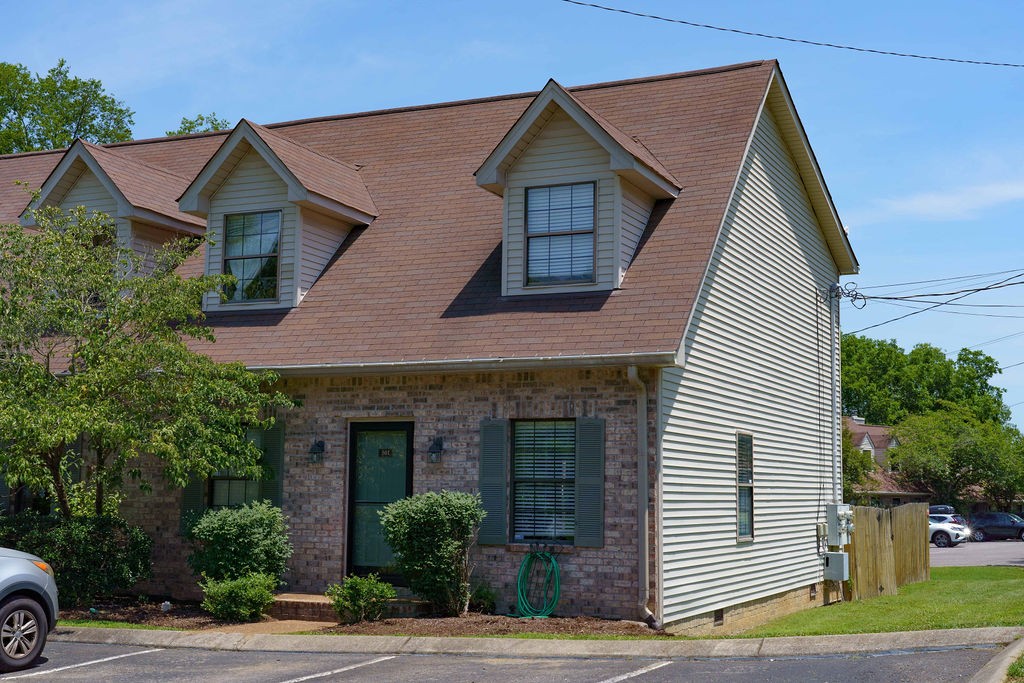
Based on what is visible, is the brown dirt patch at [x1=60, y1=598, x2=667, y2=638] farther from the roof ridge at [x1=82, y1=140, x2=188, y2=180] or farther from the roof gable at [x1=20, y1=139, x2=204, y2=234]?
the roof ridge at [x1=82, y1=140, x2=188, y2=180]

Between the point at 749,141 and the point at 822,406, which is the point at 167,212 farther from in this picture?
the point at 822,406

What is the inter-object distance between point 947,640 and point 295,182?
11.0 metres

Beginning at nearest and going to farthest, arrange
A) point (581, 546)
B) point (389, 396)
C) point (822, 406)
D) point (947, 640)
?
point (947, 640) → point (581, 546) → point (389, 396) → point (822, 406)

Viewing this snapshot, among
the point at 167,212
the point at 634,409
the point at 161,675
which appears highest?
the point at 167,212

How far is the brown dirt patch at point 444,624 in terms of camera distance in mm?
12859

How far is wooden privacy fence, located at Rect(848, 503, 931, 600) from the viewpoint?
855 inches

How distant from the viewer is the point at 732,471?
16172mm

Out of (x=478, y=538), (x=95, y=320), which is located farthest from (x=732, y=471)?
(x=95, y=320)

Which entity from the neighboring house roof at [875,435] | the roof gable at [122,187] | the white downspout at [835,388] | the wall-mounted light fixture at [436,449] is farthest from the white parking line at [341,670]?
the neighboring house roof at [875,435]

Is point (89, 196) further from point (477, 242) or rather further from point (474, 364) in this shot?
point (474, 364)

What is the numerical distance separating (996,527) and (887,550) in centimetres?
3797

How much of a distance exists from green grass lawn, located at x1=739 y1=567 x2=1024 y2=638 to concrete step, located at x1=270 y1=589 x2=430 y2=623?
4009 mm

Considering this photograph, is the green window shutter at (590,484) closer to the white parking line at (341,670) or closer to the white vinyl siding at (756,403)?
the white vinyl siding at (756,403)

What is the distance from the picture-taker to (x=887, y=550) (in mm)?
23266
